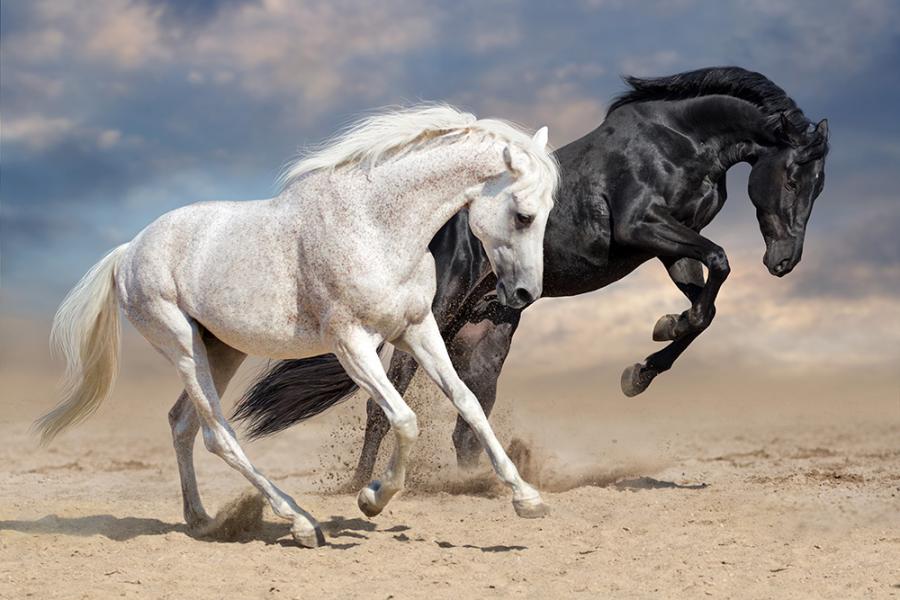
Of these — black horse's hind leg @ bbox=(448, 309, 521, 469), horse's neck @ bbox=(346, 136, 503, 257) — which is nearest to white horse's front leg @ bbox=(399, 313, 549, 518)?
horse's neck @ bbox=(346, 136, 503, 257)

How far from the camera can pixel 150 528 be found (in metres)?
5.84

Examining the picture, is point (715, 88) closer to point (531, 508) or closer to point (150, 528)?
point (531, 508)

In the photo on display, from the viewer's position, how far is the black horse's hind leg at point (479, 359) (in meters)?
7.36

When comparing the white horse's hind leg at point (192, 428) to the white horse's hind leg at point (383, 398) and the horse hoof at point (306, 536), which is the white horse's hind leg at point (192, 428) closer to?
the horse hoof at point (306, 536)

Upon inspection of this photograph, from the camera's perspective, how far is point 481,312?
725 cm

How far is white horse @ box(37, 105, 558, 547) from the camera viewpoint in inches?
190

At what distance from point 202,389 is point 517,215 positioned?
6.07 feet

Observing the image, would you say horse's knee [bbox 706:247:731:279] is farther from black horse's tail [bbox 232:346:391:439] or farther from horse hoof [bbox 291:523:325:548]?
horse hoof [bbox 291:523:325:548]

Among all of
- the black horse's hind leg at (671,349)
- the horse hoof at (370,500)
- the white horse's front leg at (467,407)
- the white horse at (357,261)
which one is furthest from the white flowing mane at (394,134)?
the black horse's hind leg at (671,349)

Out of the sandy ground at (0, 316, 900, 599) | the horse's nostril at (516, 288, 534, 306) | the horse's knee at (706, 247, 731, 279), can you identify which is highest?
the horse's knee at (706, 247, 731, 279)

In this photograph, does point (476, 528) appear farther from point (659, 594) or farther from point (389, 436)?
point (389, 436)

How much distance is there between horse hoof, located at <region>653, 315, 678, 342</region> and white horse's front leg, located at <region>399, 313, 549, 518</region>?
2.28 metres

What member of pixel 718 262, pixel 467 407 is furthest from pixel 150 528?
pixel 718 262

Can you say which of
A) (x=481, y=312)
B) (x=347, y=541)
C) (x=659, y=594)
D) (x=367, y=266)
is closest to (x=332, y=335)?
(x=367, y=266)
